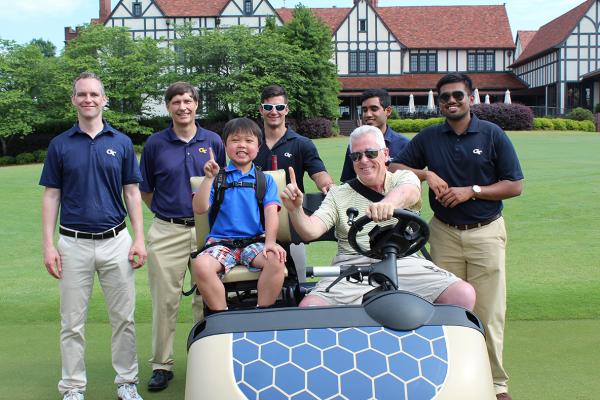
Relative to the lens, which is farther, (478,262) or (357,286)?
(478,262)

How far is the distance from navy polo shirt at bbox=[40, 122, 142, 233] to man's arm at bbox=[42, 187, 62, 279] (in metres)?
0.04

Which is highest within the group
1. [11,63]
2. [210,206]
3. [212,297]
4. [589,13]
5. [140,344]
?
[589,13]

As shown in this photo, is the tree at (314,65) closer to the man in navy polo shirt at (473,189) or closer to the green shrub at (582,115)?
the green shrub at (582,115)

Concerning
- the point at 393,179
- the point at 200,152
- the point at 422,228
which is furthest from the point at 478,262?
the point at 200,152

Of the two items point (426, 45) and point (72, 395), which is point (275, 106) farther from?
point (426, 45)

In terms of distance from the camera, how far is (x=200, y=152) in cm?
514

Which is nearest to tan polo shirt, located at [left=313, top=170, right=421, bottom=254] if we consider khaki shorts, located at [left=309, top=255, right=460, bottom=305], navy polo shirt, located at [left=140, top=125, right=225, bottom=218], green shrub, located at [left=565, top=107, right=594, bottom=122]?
khaki shorts, located at [left=309, top=255, right=460, bottom=305]

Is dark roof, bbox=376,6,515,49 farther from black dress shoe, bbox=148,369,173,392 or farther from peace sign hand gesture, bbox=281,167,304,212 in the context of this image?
peace sign hand gesture, bbox=281,167,304,212

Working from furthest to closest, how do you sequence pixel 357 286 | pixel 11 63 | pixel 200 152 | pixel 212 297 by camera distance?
pixel 11 63
pixel 200 152
pixel 212 297
pixel 357 286

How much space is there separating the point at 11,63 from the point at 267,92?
4324 centimetres

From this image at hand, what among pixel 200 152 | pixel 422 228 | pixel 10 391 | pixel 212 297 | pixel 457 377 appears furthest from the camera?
pixel 200 152

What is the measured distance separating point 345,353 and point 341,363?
0.15ft

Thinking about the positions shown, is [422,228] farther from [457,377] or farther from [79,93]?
[79,93]

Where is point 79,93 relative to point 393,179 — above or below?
above
